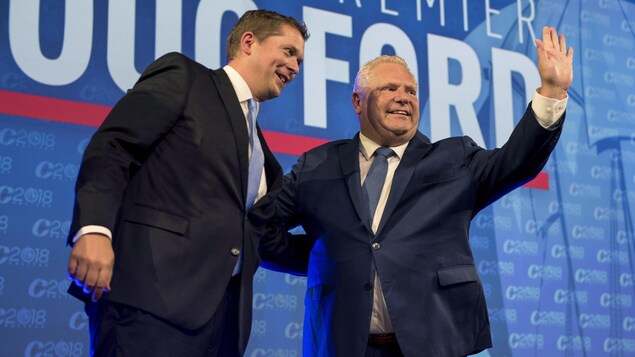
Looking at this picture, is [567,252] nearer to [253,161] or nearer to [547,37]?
[547,37]

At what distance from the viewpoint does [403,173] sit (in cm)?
235

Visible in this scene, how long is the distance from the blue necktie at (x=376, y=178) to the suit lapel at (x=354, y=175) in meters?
0.03

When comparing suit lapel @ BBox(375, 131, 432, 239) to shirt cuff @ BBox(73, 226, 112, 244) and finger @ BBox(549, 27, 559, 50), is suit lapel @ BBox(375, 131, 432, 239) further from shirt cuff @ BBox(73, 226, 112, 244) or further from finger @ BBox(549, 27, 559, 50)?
shirt cuff @ BBox(73, 226, 112, 244)

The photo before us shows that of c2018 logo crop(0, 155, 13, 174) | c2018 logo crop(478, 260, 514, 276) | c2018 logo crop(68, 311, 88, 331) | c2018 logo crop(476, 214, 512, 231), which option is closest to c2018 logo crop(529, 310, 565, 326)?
c2018 logo crop(478, 260, 514, 276)

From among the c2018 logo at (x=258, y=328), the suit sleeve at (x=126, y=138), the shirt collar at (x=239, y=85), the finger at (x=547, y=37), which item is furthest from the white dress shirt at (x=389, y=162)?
the c2018 logo at (x=258, y=328)

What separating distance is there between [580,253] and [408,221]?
2223 millimetres

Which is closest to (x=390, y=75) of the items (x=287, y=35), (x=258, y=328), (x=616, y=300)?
(x=287, y=35)

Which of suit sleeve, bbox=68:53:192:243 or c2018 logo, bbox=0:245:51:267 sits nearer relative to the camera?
suit sleeve, bbox=68:53:192:243

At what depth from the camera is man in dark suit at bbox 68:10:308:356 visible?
5.42 ft

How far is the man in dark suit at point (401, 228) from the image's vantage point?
84.7 inches

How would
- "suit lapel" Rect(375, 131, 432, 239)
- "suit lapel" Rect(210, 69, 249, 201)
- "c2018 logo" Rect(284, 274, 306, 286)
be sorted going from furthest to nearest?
"c2018 logo" Rect(284, 274, 306, 286) → "suit lapel" Rect(375, 131, 432, 239) → "suit lapel" Rect(210, 69, 249, 201)

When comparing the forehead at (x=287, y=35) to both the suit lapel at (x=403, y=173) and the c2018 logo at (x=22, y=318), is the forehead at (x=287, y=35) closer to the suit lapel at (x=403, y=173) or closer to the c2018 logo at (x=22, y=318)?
the suit lapel at (x=403, y=173)

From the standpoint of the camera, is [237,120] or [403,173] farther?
[403,173]

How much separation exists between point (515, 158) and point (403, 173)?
1.11 feet
